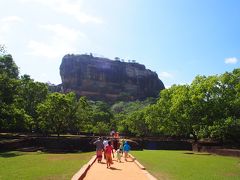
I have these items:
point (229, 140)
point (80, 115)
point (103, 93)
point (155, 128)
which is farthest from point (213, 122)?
point (103, 93)

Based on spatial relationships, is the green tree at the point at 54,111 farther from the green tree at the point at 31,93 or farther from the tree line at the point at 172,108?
the green tree at the point at 31,93

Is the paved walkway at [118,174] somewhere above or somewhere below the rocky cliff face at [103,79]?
below

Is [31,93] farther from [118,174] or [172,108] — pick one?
[118,174]

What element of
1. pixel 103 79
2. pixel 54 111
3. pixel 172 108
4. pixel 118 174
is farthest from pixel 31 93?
pixel 103 79

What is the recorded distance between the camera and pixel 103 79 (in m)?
158

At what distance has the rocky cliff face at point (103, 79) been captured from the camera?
513 ft

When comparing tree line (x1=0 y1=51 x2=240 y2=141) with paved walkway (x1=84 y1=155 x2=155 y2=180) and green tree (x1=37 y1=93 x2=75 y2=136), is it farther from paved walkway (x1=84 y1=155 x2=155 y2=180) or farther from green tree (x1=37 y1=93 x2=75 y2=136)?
paved walkway (x1=84 y1=155 x2=155 y2=180)

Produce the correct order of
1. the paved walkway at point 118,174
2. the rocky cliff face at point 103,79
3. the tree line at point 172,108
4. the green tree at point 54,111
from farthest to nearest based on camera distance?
the rocky cliff face at point 103,79
the green tree at point 54,111
the tree line at point 172,108
the paved walkway at point 118,174

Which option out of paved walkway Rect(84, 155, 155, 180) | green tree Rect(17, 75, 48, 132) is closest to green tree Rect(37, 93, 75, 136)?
green tree Rect(17, 75, 48, 132)

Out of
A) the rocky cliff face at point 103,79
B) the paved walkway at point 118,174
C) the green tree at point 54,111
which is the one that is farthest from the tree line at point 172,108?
the rocky cliff face at point 103,79

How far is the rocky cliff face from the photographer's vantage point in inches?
6156

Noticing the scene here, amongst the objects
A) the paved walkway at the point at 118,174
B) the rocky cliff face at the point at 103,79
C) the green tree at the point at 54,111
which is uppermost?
the rocky cliff face at the point at 103,79

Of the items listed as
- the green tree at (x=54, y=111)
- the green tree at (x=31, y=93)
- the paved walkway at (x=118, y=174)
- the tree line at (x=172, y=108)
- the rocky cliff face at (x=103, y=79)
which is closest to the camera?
the paved walkway at (x=118, y=174)

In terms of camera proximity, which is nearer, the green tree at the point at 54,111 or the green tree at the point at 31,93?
the green tree at the point at 54,111
